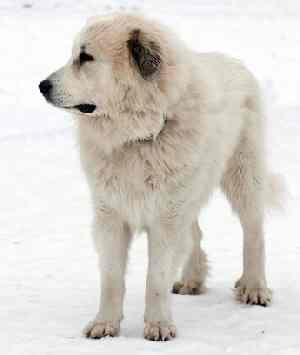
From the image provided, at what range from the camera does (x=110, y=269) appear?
4559 millimetres

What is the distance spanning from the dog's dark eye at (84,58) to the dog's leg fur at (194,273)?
1.71 meters

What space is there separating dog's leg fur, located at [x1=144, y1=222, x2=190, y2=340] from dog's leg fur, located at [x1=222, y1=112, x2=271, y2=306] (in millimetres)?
999

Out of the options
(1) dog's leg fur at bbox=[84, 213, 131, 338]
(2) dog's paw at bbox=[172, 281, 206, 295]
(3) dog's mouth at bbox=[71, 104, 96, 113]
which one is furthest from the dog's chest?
(2) dog's paw at bbox=[172, 281, 206, 295]

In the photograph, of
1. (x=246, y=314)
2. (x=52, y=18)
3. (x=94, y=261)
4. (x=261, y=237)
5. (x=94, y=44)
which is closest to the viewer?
(x=94, y=44)

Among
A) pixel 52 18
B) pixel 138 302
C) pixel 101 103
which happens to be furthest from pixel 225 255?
pixel 52 18

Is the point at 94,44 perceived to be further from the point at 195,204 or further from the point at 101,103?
the point at 195,204

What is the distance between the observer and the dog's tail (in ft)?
19.5

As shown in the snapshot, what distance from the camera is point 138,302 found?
5.31m

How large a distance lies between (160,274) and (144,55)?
1.20 metres

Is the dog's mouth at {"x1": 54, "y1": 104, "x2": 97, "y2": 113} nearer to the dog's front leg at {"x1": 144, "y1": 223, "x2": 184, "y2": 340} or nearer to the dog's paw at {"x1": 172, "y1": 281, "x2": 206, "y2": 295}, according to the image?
the dog's front leg at {"x1": 144, "y1": 223, "x2": 184, "y2": 340}

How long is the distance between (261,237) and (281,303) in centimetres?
47

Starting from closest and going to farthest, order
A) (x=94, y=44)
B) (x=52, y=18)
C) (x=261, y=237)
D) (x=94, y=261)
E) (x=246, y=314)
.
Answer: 1. (x=94, y=44)
2. (x=246, y=314)
3. (x=261, y=237)
4. (x=94, y=261)
5. (x=52, y=18)

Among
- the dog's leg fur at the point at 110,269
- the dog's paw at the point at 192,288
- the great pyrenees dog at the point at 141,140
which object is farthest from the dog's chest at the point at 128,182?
the dog's paw at the point at 192,288

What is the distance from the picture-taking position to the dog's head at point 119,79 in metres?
4.29
